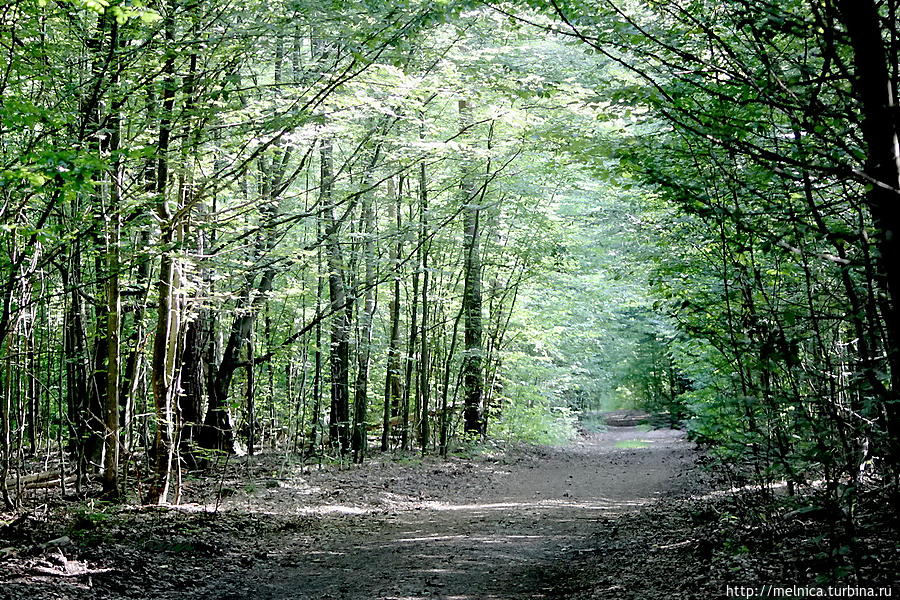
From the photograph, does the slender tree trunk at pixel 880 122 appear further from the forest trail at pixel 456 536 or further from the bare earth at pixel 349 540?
the forest trail at pixel 456 536

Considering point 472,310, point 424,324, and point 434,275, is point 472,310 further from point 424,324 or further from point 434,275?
point 424,324

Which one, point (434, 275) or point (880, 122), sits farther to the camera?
point (434, 275)

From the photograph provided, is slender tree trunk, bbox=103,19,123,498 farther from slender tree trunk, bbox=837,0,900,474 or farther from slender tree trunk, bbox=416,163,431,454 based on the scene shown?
slender tree trunk, bbox=837,0,900,474

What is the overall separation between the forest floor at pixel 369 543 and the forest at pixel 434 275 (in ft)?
0.20

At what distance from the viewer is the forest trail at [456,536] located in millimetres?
6023

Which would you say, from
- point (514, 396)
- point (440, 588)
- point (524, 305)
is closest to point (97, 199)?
point (440, 588)

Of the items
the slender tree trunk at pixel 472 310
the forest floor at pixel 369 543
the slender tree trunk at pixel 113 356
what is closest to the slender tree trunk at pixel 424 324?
the slender tree trunk at pixel 472 310

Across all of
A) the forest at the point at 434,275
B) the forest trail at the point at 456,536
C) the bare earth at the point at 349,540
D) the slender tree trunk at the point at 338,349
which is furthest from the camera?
the slender tree trunk at the point at 338,349

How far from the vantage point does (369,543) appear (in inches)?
316

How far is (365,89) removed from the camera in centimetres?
876

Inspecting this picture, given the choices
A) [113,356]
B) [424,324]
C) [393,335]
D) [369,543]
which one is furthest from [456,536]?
[393,335]

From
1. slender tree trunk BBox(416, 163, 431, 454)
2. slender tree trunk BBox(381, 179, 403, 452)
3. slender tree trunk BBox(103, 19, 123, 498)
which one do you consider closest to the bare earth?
slender tree trunk BBox(103, 19, 123, 498)

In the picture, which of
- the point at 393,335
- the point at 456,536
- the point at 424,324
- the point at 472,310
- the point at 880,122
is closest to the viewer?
the point at 880,122

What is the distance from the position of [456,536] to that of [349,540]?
135 centimetres
